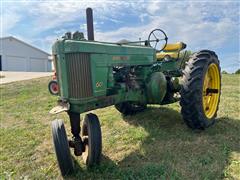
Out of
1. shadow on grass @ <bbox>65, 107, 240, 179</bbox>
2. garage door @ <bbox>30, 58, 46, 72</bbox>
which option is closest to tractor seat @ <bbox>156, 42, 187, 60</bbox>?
shadow on grass @ <bbox>65, 107, 240, 179</bbox>

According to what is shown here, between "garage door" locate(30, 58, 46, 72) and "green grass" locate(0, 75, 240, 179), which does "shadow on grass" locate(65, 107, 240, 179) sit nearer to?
"green grass" locate(0, 75, 240, 179)

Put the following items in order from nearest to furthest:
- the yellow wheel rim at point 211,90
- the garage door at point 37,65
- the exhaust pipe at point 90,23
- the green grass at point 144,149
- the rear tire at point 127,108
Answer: the green grass at point 144,149
the exhaust pipe at point 90,23
the yellow wheel rim at point 211,90
the rear tire at point 127,108
the garage door at point 37,65

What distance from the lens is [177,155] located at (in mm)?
3709

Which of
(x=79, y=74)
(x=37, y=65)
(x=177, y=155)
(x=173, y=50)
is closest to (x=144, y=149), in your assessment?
(x=177, y=155)

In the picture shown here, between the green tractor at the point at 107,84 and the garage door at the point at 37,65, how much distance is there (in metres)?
36.9

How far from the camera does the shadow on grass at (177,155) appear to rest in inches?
127

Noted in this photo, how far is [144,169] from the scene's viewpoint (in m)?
3.30

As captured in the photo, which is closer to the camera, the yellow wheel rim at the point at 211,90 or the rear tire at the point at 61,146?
the rear tire at the point at 61,146

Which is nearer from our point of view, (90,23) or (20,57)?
(90,23)

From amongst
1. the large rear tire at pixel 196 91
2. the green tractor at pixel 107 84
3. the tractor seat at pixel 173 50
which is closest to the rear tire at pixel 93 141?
the green tractor at pixel 107 84

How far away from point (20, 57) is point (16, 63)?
1267 mm

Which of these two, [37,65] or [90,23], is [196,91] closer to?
[90,23]

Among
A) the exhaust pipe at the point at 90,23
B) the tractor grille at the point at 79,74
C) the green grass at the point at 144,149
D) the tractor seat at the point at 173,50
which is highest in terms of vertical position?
the exhaust pipe at the point at 90,23

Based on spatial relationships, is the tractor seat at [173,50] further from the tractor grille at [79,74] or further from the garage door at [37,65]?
the garage door at [37,65]
